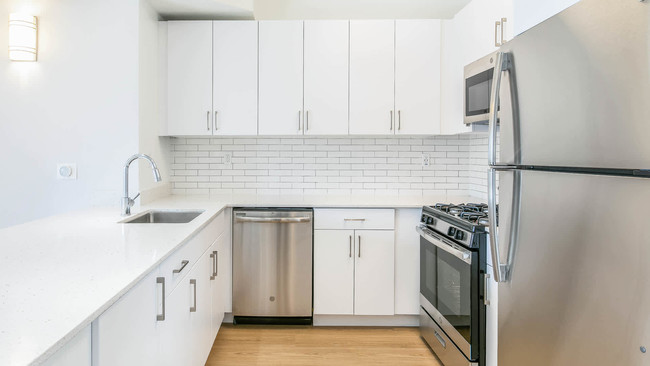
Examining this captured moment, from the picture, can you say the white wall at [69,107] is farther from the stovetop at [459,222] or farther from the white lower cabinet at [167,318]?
the stovetop at [459,222]

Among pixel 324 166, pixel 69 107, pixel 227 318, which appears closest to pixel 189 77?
pixel 69 107

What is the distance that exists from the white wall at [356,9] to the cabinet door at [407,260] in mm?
1700

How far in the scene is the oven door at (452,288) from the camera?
7.09 feet

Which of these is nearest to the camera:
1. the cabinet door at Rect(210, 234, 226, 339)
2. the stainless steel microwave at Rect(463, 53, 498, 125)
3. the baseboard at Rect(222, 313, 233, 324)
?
the stainless steel microwave at Rect(463, 53, 498, 125)

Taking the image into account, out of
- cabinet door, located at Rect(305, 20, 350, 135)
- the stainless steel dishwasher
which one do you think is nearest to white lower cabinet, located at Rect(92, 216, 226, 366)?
the stainless steel dishwasher

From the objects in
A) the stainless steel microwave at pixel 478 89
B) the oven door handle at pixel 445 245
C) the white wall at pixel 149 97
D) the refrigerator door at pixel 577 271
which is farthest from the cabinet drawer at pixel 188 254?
the stainless steel microwave at pixel 478 89

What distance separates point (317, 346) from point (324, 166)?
1.43 m

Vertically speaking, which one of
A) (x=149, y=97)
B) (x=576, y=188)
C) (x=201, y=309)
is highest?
(x=149, y=97)

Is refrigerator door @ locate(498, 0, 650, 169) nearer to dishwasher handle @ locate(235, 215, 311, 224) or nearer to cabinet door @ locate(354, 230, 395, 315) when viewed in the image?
cabinet door @ locate(354, 230, 395, 315)

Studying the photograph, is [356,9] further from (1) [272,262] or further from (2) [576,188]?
(2) [576,188]

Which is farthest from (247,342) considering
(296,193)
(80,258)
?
(80,258)

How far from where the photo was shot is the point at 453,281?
2410mm

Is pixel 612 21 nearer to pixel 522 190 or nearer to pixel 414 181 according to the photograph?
pixel 522 190

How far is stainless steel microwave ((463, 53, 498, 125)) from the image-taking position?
2.42 m
